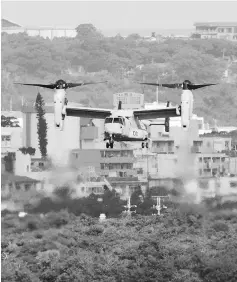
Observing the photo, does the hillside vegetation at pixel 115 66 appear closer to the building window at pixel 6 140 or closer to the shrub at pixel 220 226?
the building window at pixel 6 140

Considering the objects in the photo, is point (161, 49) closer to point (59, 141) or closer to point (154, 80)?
point (154, 80)

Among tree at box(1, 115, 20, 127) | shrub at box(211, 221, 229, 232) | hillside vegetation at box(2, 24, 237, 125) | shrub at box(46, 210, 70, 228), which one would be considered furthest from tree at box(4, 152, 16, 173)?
hillside vegetation at box(2, 24, 237, 125)

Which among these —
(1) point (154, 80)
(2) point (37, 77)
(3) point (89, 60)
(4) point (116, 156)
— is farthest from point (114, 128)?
(3) point (89, 60)

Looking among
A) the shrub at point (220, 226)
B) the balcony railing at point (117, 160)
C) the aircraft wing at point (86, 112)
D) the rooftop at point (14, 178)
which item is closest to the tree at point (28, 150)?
the balcony railing at point (117, 160)

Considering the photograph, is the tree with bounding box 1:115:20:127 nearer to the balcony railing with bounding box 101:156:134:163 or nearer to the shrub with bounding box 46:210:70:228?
the balcony railing with bounding box 101:156:134:163

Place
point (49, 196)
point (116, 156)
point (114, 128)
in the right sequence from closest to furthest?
point (114, 128)
point (49, 196)
point (116, 156)

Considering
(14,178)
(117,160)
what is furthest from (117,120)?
(117,160)

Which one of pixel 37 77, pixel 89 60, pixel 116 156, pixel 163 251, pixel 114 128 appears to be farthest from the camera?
pixel 89 60
